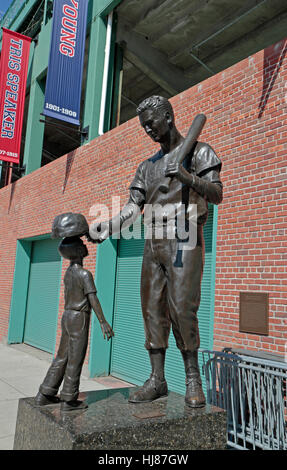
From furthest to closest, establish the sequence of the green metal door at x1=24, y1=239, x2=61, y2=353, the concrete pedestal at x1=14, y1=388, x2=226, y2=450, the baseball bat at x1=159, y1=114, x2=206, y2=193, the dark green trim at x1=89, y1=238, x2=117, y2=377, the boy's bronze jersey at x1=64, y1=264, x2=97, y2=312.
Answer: the green metal door at x1=24, y1=239, x2=61, y2=353
the dark green trim at x1=89, y1=238, x2=117, y2=377
the boy's bronze jersey at x1=64, y1=264, x2=97, y2=312
the baseball bat at x1=159, y1=114, x2=206, y2=193
the concrete pedestal at x1=14, y1=388, x2=226, y2=450

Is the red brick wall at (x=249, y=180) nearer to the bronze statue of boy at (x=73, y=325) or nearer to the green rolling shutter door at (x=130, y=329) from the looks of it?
the green rolling shutter door at (x=130, y=329)

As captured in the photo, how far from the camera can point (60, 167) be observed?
9.85m

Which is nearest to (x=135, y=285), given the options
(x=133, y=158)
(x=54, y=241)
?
(x=133, y=158)

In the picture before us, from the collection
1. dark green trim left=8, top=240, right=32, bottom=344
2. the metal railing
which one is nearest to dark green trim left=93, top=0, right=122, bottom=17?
dark green trim left=8, top=240, right=32, bottom=344

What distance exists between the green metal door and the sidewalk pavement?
1.29 ft

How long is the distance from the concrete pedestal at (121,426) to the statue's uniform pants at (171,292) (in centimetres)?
44

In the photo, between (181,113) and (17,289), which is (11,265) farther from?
(181,113)

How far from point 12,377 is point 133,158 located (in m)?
4.63

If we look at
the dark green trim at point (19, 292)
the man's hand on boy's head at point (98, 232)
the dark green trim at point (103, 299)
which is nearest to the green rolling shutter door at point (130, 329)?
the dark green trim at point (103, 299)

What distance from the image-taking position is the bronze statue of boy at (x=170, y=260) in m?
2.75

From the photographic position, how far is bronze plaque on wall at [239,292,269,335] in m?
4.62

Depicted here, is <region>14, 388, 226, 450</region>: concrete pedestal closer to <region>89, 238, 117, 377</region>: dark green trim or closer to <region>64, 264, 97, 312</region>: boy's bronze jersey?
<region>64, 264, 97, 312</region>: boy's bronze jersey

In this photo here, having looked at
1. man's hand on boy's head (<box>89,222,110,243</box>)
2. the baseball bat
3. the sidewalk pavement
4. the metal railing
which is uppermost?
the baseball bat

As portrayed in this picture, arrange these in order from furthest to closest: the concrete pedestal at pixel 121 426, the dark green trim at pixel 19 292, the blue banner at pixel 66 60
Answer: the dark green trim at pixel 19 292, the blue banner at pixel 66 60, the concrete pedestal at pixel 121 426
